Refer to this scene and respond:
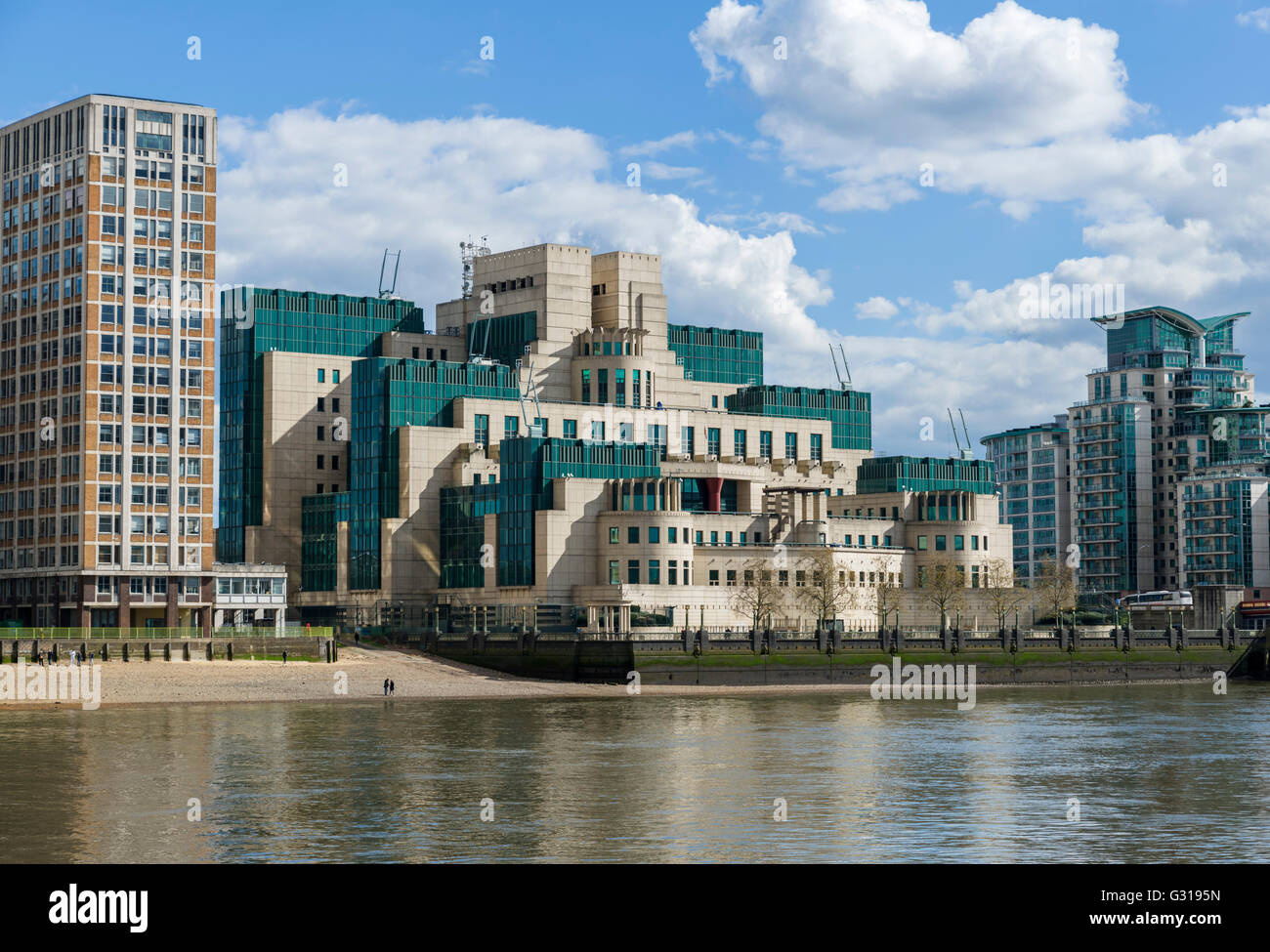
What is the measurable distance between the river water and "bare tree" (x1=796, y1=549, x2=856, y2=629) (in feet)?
220

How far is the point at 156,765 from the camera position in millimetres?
76562

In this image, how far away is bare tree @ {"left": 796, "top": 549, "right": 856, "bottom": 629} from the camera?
18575cm

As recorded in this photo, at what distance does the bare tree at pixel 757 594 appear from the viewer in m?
181

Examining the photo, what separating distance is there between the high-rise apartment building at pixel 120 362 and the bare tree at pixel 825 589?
64.4 metres

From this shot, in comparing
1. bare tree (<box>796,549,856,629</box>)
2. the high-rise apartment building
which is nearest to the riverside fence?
bare tree (<box>796,549,856,629</box>)

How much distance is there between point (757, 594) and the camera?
18688cm

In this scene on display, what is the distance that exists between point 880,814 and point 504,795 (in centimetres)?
1481

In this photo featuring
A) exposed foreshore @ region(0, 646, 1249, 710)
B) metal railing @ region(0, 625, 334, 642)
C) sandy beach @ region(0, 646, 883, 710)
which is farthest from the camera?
metal railing @ region(0, 625, 334, 642)

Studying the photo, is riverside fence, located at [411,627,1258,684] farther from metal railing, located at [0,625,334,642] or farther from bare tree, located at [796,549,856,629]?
metal railing, located at [0,625,334,642]

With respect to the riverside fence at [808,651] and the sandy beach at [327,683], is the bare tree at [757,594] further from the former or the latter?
the sandy beach at [327,683]
